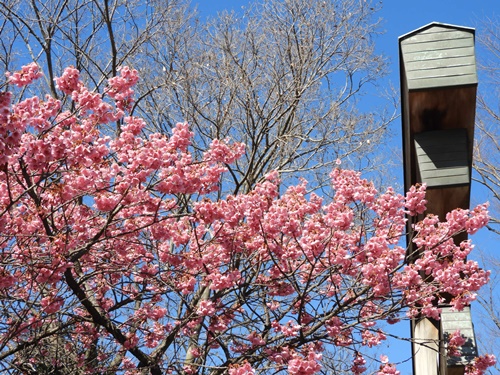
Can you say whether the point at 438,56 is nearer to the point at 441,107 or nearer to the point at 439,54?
the point at 439,54

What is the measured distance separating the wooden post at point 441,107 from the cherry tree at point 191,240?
0.26 metres

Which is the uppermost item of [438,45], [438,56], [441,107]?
[438,45]

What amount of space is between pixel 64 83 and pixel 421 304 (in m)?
2.58

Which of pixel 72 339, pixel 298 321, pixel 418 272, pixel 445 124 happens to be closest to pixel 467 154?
pixel 445 124

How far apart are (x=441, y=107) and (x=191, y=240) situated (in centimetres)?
242

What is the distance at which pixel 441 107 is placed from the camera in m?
2.97

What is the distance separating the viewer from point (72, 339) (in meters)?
5.39

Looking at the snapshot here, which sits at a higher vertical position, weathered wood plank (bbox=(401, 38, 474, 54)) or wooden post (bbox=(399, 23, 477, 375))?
weathered wood plank (bbox=(401, 38, 474, 54))

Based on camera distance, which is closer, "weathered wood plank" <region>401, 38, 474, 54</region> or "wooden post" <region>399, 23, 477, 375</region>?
"wooden post" <region>399, 23, 477, 375</region>

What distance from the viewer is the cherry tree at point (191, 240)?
3465mm

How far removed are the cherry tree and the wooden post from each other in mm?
257

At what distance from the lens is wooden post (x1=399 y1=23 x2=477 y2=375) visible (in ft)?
9.46

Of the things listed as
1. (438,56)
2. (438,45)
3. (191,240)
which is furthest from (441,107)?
(191,240)

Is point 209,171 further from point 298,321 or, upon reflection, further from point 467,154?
point 467,154
